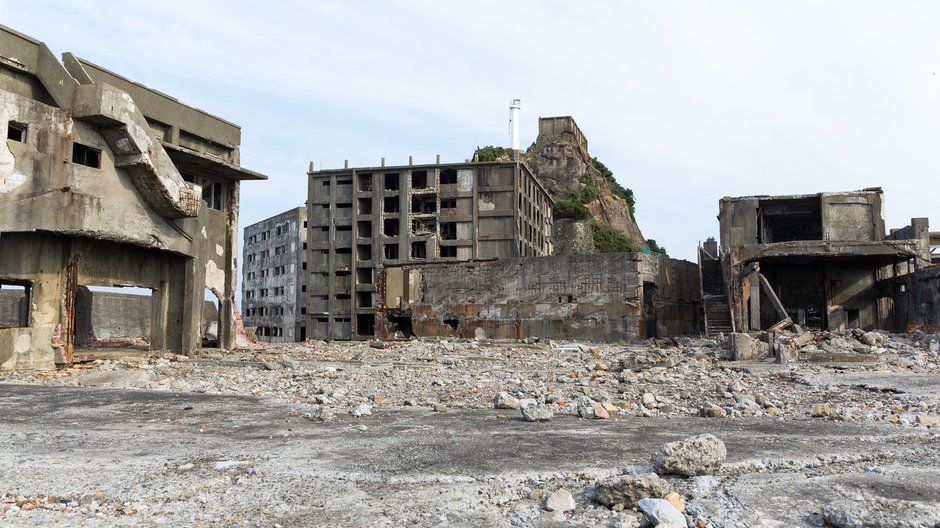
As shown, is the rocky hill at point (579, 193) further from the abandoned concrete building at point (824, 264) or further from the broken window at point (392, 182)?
the abandoned concrete building at point (824, 264)

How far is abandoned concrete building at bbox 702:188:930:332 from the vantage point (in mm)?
24922

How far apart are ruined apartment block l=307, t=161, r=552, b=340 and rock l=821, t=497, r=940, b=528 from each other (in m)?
47.2

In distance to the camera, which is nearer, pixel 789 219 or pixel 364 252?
pixel 789 219

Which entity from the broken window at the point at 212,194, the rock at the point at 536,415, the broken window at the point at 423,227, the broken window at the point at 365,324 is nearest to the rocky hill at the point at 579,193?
the broken window at the point at 423,227

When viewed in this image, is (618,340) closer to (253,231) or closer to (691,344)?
(691,344)

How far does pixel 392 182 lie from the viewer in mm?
56062

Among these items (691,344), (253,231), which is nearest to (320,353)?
(691,344)

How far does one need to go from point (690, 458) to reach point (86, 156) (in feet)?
54.1

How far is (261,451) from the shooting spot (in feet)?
20.7

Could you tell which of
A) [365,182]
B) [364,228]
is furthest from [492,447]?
[365,182]

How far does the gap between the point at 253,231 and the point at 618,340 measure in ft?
195

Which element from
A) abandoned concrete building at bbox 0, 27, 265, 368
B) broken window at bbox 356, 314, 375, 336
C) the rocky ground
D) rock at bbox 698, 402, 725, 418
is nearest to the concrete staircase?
the rocky ground

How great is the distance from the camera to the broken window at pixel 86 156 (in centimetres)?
1631

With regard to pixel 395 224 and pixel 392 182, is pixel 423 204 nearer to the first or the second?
pixel 395 224
